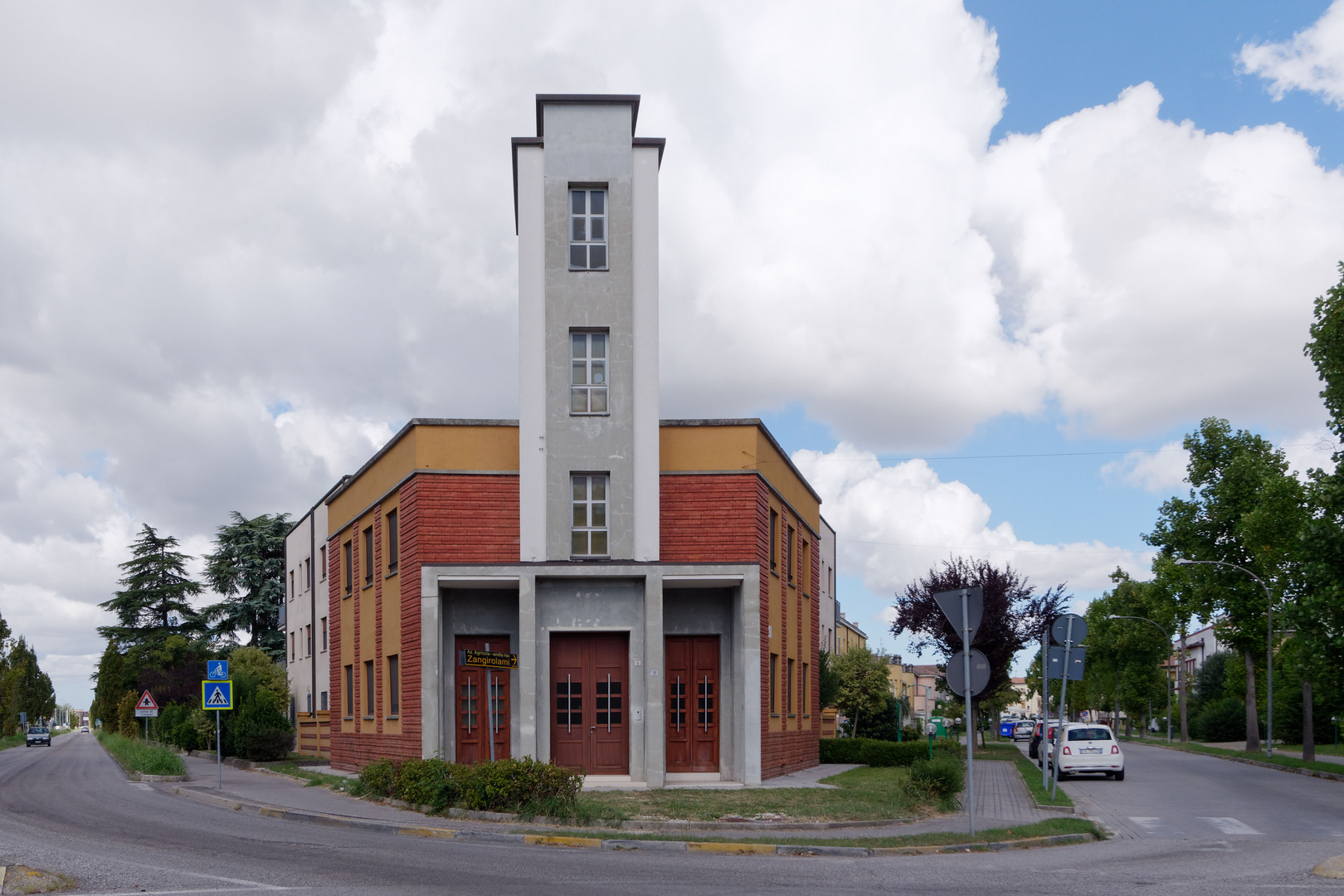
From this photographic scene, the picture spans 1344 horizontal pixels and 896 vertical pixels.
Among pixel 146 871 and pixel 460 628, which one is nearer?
pixel 146 871

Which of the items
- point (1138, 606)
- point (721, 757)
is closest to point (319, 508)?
point (721, 757)

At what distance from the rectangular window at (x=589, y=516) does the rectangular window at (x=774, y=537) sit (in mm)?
5090

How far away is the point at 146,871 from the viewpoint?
40.5 feet

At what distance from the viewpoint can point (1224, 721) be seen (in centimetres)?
7062

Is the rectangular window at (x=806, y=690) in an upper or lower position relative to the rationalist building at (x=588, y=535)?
lower

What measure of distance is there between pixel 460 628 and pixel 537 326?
649cm

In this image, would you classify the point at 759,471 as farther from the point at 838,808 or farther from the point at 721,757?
the point at 838,808

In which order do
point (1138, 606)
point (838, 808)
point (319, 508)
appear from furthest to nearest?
point (1138, 606), point (319, 508), point (838, 808)

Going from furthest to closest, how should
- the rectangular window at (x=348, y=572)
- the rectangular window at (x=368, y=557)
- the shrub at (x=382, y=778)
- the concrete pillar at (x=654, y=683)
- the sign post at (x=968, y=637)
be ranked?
the rectangular window at (x=348, y=572)
the rectangular window at (x=368, y=557)
the concrete pillar at (x=654, y=683)
the shrub at (x=382, y=778)
the sign post at (x=968, y=637)

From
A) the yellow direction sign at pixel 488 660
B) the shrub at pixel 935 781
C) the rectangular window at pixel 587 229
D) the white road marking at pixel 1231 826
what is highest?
the rectangular window at pixel 587 229

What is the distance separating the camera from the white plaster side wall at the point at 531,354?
24375mm

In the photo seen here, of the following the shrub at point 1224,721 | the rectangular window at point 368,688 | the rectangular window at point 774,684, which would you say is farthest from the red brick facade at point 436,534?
the shrub at point 1224,721

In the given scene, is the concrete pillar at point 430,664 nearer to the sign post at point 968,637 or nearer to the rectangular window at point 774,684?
the rectangular window at point 774,684

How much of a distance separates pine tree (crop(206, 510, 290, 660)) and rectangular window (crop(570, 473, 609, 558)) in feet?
158
